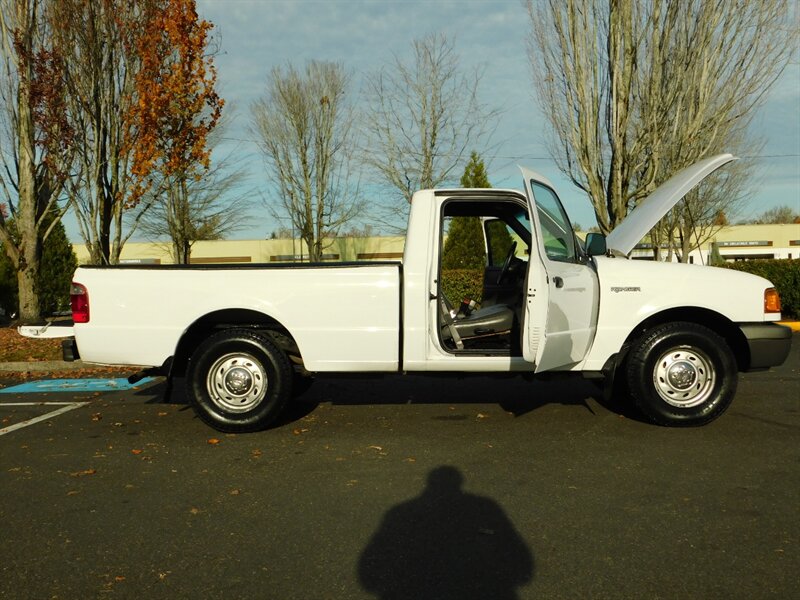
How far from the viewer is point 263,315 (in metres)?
5.99

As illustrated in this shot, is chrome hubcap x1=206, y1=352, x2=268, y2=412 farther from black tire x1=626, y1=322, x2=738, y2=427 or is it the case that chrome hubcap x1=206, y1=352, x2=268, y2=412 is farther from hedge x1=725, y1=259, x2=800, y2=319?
hedge x1=725, y1=259, x2=800, y2=319

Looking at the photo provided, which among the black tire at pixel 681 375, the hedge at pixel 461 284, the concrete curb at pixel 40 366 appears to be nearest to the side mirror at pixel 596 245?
the black tire at pixel 681 375

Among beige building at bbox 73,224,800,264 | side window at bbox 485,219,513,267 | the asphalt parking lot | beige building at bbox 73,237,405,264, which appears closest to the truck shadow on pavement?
the asphalt parking lot

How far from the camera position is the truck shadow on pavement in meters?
3.07

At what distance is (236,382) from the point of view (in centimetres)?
594

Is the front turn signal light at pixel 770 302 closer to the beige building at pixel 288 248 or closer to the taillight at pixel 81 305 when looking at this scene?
the taillight at pixel 81 305

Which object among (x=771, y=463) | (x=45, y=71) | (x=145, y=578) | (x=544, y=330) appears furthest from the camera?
(x=45, y=71)

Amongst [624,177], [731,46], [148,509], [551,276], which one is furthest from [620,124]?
[148,509]

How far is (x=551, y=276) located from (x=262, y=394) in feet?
8.59

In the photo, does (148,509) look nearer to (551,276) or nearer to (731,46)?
(551,276)

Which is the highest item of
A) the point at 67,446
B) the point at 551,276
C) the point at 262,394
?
the point at 551,276

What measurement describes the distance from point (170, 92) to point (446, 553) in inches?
479

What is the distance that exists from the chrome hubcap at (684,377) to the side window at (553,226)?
1189 mm

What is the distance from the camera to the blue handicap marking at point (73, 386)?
8.59m
